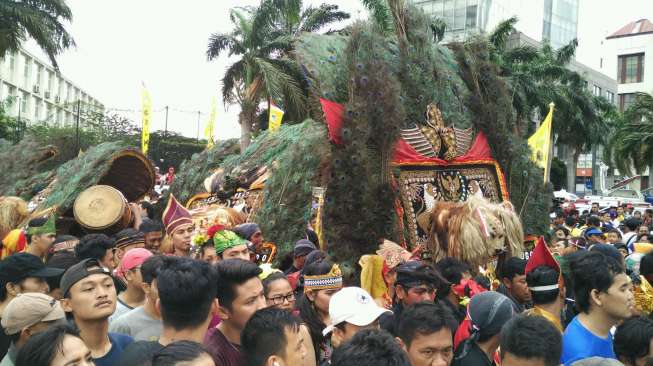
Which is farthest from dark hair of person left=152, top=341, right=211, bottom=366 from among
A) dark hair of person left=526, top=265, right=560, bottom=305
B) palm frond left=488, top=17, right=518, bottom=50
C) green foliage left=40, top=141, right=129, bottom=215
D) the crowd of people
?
palm frond left=488, top=17, right=518, bottom=50

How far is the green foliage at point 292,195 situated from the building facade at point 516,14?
28362mm

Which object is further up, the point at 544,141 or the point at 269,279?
the point at 544,141

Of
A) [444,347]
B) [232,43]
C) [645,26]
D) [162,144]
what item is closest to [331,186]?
[444,347]

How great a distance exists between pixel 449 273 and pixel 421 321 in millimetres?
1850

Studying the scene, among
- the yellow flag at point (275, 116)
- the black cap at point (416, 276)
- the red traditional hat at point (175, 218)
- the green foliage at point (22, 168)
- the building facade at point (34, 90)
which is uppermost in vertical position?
the building facade at point (34, 90)

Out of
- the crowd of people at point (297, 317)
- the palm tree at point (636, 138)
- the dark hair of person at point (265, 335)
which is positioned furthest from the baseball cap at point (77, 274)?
the palm tree at point (636, 138)

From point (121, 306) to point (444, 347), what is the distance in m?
2.51

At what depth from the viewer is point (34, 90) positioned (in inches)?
1965

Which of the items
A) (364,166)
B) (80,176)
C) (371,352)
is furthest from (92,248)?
(80,176)

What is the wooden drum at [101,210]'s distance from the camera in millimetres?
9367

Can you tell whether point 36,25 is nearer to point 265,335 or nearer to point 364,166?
point 364,166

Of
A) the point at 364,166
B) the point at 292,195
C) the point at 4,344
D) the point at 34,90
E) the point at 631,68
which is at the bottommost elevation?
the point at 4,344

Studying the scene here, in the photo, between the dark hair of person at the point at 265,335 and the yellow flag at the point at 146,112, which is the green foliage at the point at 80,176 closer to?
the dark hair of person at the point at 265,335

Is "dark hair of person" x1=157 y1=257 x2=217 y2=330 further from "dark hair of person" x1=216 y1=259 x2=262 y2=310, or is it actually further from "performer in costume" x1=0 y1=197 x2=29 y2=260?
"performer in costume" x1=0 y1=197 x2=29 y2=260
